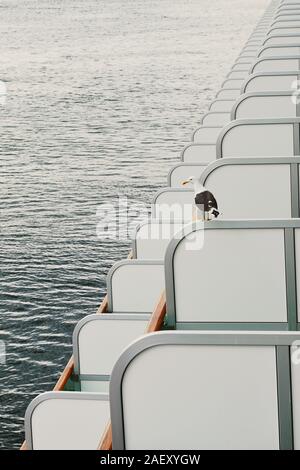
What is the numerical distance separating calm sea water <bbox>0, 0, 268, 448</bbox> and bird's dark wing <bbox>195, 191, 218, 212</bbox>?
5547 mm

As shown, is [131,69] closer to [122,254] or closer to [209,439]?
[122,254]

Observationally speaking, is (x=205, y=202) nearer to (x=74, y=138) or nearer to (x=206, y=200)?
(x=206, y=200)

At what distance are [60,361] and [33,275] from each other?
10.2 feet

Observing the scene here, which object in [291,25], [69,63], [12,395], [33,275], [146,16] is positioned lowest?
[12,395]

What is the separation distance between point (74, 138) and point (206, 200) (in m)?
18.0

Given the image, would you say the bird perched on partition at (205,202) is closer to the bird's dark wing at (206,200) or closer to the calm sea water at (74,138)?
the bird's dark wing at (206,200)

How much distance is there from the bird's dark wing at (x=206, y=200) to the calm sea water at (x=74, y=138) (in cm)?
555

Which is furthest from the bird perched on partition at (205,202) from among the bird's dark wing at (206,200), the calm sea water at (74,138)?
the calm sea water at (74,138)

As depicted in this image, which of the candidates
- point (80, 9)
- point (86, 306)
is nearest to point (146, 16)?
point (80, 9)

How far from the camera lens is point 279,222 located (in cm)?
492

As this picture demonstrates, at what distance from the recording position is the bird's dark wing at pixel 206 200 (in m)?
5.89

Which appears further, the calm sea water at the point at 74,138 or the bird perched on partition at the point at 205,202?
the calm sea water at the point at 74,138

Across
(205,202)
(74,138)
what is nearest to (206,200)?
(205,202)

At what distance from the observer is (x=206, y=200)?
19.4 feet
